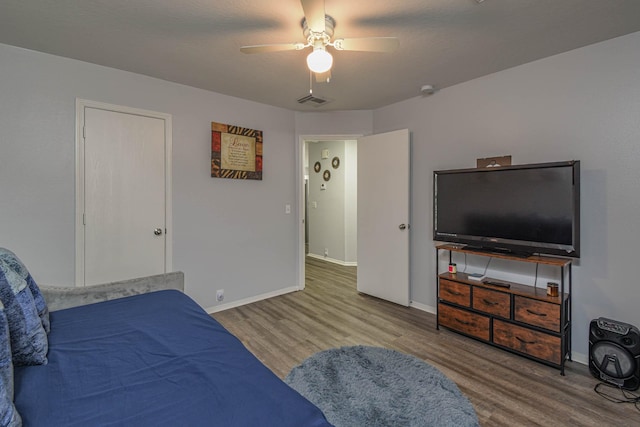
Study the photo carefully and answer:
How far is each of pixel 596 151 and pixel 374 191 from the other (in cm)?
212

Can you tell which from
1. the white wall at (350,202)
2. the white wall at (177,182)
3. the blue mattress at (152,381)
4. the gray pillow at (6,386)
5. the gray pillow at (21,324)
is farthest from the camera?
the white wall at (350,202)

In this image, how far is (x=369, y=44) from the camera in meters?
1.86

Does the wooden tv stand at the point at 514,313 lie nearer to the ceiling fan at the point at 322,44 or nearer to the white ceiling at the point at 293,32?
the white ceiling at the point at 293,32

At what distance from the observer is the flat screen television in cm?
226

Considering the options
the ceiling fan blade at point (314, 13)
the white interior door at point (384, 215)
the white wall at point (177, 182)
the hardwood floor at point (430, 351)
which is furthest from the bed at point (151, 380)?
the white interior door at point (384, 215)

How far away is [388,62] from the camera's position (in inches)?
103

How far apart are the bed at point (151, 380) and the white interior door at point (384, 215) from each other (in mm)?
2512

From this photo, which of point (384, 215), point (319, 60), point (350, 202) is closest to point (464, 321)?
point (384, 215)

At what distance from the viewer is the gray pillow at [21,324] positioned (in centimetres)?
123

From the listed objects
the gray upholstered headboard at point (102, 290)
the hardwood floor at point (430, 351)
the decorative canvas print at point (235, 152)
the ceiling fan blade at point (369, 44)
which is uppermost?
the ceiling fan blade at point (369, 44)

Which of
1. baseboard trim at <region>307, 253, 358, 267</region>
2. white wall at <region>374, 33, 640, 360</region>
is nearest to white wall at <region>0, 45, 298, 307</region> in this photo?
baseboard trim at <region>307, 253, 358, 267</region>

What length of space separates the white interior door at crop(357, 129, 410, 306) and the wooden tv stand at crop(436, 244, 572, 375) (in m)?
0.74

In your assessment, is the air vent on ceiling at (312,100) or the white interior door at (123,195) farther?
the air vent on ceiling at (312,100)

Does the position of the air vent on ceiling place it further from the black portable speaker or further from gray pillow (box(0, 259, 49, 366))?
the black portable speaker
